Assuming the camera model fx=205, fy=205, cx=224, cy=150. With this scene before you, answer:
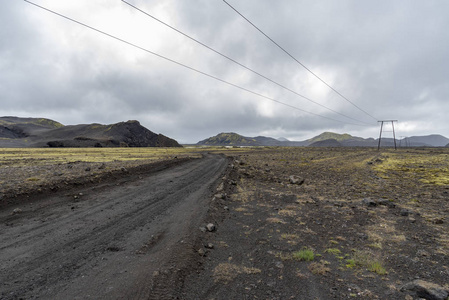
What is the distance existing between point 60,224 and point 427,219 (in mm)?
16968

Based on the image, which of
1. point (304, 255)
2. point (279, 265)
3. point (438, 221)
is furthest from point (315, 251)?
point (438, 221)

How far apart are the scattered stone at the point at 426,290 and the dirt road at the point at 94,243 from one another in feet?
18.8

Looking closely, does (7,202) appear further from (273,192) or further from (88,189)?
(273,192)

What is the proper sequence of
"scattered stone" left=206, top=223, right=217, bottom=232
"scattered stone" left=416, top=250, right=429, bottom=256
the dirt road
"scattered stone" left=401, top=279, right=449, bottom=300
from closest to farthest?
"scattered stone" left=401, top=279, right=449, bottom=300, the dirt road, "scattered stone" left=416, top=250, right=429, bottom=256, "scattered stone" left=206, top=223, right=217, bottom=232

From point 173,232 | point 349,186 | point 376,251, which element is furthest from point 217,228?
point 349,186

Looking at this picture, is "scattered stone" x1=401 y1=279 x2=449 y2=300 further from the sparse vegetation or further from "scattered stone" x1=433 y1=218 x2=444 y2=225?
"scattered stone" x1=433 y1=218 x2=444 y2=225

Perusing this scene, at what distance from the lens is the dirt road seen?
477 cm

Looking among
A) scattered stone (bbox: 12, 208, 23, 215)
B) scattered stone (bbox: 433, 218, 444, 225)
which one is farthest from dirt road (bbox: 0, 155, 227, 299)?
scattered stone (bbox: 433, 218, 444, 225)

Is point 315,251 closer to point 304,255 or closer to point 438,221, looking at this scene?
point 304,255

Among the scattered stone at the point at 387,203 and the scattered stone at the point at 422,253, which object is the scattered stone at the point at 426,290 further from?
the scattered stone at the point at 387,203

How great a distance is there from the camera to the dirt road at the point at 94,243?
4.77 metres

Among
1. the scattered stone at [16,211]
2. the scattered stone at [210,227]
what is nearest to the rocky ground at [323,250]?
the scattered stone at [210,227]

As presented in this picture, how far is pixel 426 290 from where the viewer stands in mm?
4719

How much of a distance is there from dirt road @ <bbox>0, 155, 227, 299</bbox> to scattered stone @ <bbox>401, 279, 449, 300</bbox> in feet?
18.8
